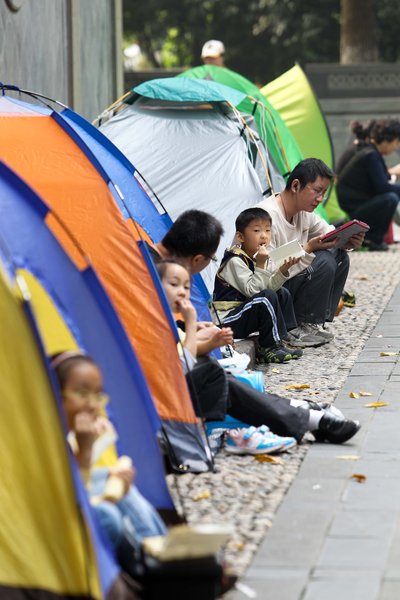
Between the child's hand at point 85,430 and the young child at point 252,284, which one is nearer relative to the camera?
the child's hand at point 85,430

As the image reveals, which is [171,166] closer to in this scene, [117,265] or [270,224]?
[270,224]

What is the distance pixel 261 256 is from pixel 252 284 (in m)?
0.18

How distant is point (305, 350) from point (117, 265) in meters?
2.71

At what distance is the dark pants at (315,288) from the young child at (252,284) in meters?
0.57

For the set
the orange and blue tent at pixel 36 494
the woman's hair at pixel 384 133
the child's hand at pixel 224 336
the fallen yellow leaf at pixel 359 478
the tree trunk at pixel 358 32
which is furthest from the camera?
the tree trunk at pixel 358 32

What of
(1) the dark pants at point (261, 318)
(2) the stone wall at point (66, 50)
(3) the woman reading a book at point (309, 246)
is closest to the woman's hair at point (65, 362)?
(1) the dark pants at point (261, 318)

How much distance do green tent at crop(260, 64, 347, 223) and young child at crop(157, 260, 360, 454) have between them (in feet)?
28.2

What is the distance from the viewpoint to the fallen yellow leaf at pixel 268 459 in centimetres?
588

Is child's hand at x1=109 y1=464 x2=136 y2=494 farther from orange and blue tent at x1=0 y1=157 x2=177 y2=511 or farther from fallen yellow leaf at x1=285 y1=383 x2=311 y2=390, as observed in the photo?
fallen yellow leaf at x1=285 y1=383 x2=311 y2=390

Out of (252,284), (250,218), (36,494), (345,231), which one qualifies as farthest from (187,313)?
(345,231)

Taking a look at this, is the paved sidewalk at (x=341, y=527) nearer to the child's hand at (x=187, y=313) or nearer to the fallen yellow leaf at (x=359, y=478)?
the fallen yellow leaf at (x=359, y=478)

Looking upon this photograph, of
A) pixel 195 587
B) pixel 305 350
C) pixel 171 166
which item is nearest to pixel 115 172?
pixel 305 350

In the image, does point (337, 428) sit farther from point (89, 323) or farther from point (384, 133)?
point (384, 133)

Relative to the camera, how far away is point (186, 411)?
572 cm
